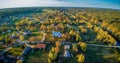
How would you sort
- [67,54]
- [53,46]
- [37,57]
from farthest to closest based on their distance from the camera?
[53,46] → [67,54] → [37,57]

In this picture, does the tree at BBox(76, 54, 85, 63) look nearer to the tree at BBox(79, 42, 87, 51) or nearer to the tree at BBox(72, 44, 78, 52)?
the tree at BBox(72, 44, 78, 52)

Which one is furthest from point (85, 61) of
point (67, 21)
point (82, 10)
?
point (82, 10)

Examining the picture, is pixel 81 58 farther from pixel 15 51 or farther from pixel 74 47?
Result: pixel 15 51

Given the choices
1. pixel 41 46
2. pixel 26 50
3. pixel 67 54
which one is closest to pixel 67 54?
pixel 67 54

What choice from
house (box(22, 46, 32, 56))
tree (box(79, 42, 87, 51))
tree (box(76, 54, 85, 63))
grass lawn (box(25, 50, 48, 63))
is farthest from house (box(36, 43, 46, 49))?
tree (box(79, 42, 87, 51))

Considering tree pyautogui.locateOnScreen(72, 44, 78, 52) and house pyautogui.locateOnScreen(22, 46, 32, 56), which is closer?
house pyautogui.locateOnScreen(22, 46, 32, 56)

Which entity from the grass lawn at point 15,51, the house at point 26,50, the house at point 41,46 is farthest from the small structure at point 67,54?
the grass lawn at point 15,51

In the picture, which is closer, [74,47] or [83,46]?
[74,47]

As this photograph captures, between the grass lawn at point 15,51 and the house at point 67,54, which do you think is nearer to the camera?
the grass lawn at point 15,51

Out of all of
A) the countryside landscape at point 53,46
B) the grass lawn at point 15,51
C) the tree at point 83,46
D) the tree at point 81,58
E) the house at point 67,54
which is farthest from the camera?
the tree at point 83,46

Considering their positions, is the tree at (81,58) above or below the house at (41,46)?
below

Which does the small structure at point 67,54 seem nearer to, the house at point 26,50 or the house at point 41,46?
the house at point 41,46
